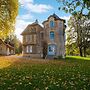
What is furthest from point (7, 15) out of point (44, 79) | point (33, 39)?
point (44, 79)

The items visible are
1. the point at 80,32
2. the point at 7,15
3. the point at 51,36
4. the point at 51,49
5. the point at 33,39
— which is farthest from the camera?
the point at 80,32

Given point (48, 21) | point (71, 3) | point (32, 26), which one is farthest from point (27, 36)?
A: point (71, 3)

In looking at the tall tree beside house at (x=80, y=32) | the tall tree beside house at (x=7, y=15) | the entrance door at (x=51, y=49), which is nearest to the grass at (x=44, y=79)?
the tall tree beside house at (x=7, y=15)

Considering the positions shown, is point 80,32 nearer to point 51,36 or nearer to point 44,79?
point 51,36

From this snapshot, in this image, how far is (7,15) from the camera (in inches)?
1694

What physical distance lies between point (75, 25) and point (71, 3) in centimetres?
6795

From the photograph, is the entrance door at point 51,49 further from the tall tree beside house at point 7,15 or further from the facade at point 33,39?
the tall tree beside house at point 7,15

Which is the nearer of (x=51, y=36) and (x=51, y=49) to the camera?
(x=51, y=49)

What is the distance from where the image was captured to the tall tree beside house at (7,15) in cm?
4250

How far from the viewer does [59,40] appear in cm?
6150

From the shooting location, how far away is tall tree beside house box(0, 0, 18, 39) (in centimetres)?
4250

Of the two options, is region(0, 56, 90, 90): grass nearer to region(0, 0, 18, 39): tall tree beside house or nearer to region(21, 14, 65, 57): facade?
region(0, 0, 18, 39): tall tree beside house

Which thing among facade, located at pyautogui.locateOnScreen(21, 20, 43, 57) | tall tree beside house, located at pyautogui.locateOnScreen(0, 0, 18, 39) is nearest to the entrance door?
facade, located at pyautogui.locateOnScreen(21, 20, 43, 57)

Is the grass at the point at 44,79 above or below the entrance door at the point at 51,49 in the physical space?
below
